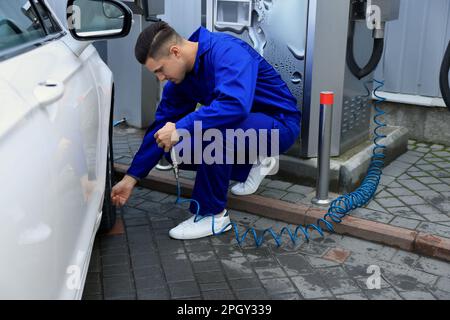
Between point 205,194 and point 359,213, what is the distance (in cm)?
109

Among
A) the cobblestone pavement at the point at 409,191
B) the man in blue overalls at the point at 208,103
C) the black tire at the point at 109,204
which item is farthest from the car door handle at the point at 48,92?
the cobblestone pavement at the point at 409,191

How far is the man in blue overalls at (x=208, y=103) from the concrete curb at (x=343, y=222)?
0.80 feet

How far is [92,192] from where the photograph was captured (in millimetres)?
2445

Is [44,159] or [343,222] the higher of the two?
[44,159]

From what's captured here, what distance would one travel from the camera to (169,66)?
3.23 metres

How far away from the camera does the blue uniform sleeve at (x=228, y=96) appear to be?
122 inches

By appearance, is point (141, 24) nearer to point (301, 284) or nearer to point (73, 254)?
point (301, 284)

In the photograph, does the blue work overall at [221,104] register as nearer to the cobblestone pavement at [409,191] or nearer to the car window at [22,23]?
the cobblestone pavement at [409,191]

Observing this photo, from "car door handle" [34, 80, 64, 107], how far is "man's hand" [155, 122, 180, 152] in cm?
102

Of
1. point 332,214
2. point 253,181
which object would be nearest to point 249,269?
point 332,214

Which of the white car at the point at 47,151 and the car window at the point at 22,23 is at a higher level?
the car window at the point at 22,23

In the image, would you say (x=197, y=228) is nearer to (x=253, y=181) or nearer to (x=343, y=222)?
(x=253, y=181)

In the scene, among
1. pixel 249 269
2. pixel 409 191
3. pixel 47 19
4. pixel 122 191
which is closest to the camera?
pixel 47 19

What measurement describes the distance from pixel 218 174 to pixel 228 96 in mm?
535
